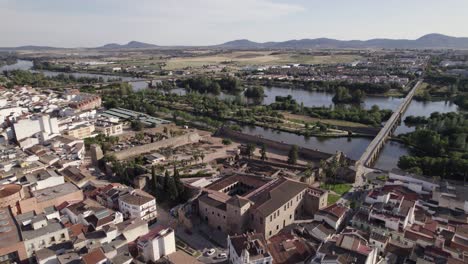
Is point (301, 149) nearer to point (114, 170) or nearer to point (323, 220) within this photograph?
point (323, 220)

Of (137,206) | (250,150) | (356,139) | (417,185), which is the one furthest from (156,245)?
(356,139)

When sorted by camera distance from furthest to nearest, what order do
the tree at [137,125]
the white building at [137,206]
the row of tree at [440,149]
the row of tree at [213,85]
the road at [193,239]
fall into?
the row of tree at [213,85]
the tree at [137,125]
the row of tree at [440,149]
the white building at [137,206]
the road at [193,239]

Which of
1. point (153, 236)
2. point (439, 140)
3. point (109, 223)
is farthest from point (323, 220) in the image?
point (439, 140)

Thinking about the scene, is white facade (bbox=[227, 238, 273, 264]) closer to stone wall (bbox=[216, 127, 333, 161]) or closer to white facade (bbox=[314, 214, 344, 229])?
white facade (bbox=[314, 214, 344, 229])

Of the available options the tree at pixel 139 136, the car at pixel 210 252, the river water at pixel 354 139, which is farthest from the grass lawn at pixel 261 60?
the car at pixel 210 252

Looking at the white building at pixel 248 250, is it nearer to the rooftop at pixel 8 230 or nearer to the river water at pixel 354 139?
the rooftop at pixel 8 230

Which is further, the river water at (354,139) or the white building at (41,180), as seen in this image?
the river water at (354,139)
